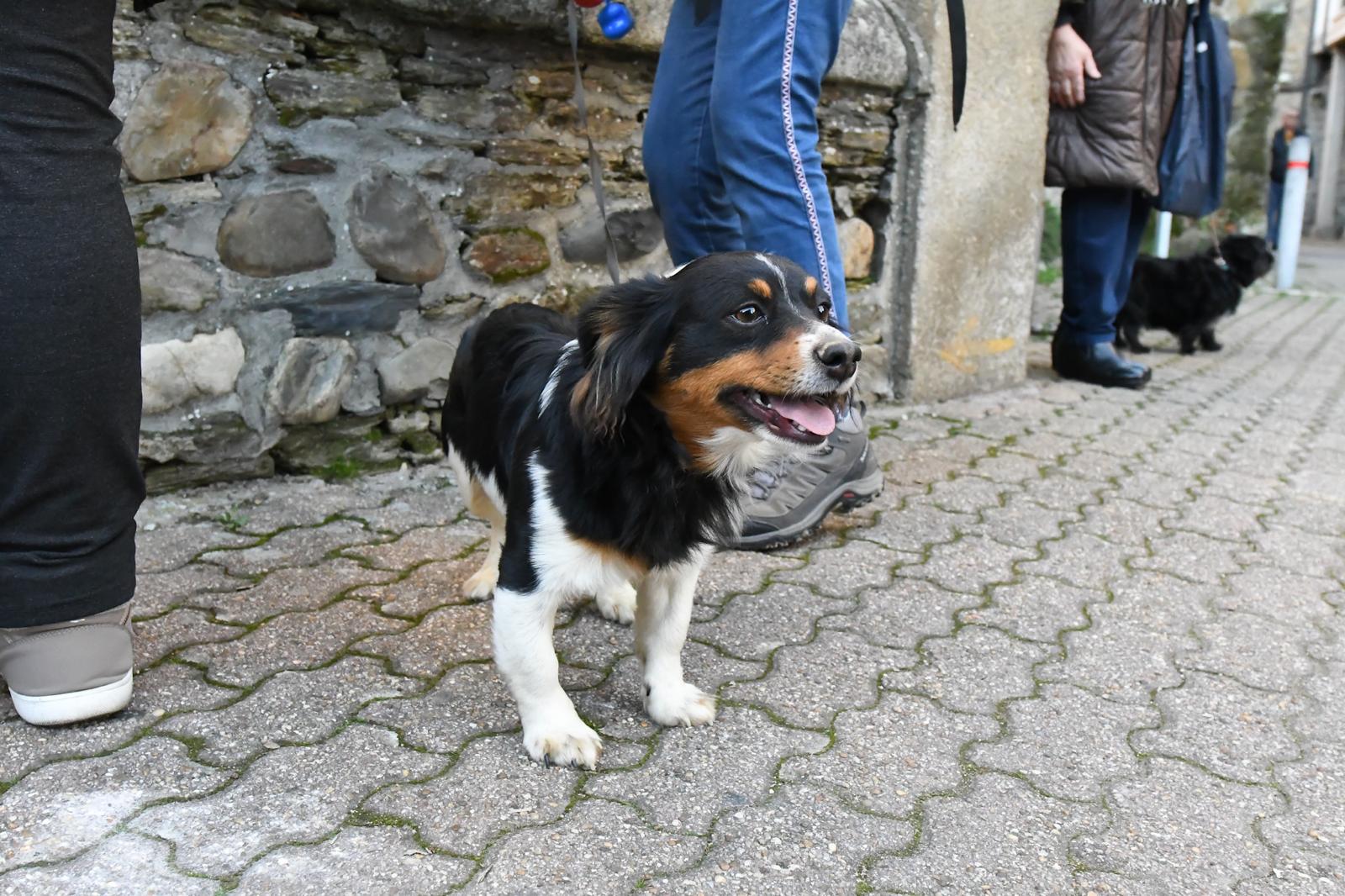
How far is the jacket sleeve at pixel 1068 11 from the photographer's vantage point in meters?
5.21

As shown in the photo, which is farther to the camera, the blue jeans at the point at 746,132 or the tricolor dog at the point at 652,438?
the blue jeans at the point at 746,132

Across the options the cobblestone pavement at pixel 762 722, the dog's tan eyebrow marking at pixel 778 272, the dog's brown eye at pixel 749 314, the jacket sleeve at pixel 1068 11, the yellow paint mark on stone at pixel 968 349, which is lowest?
the cobblestone pavement at pixel 762 722

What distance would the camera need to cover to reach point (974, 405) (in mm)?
5191

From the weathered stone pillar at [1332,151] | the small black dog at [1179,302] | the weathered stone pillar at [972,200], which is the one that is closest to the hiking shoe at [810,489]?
the weathered stone pillar at [972,200]

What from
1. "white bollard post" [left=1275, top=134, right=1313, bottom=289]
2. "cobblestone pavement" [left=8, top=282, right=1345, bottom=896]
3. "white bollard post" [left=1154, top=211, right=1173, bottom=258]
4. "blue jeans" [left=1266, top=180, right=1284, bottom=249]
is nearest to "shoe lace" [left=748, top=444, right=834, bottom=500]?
"cobblestone pavement" [left=8, top=282, right=1345, bottom=896]

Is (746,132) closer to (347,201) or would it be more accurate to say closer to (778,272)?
(778,272)

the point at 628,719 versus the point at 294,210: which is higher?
the point at 294,210

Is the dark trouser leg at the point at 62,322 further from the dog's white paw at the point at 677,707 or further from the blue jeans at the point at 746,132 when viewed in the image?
the blue jeans at the point at 746,132

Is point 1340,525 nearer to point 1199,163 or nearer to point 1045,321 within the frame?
point 1199,163

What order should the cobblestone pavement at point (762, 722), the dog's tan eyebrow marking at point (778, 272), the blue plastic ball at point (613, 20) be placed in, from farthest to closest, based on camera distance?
the blue plastic ball at point (613, 20) → the dog's tan eyebrow marking at point (778, 272) → the cobblestone pavement at point (762, 722)

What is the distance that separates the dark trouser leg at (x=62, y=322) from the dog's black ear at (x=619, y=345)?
846mm

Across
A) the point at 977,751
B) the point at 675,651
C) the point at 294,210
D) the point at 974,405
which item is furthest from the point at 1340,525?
the point at 294,210

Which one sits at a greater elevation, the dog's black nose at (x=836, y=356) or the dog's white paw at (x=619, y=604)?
the dog's black nose at (x=836, y=356)

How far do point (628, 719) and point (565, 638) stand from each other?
0.42 m
